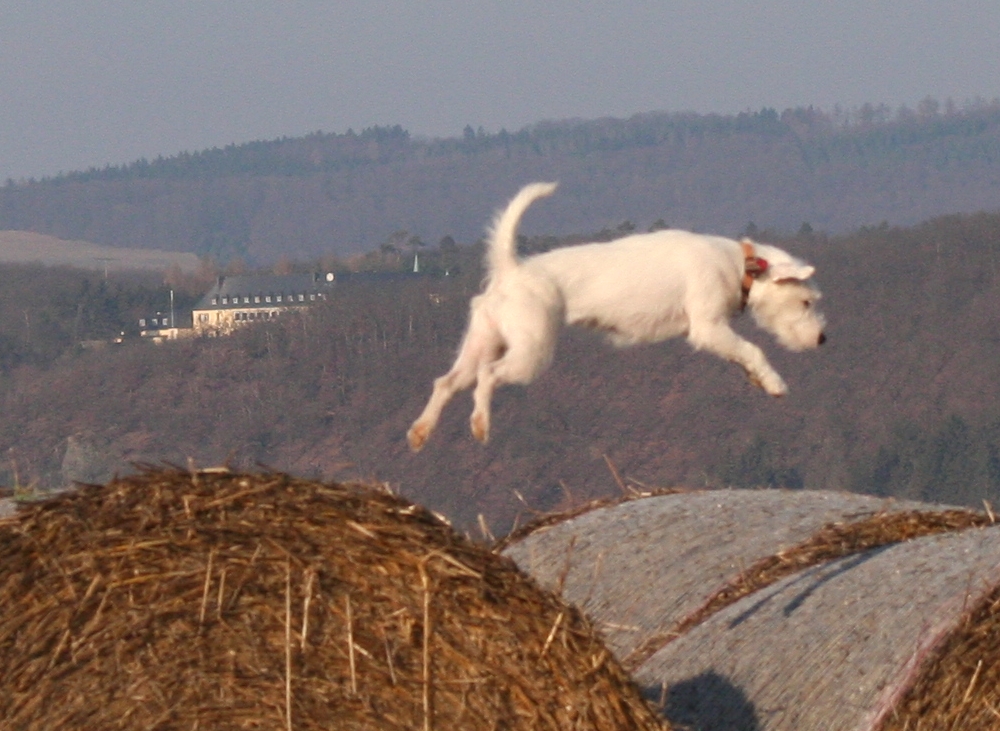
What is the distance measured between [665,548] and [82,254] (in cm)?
8844

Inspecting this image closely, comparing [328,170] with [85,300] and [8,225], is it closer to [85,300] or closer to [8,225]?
[8,225]

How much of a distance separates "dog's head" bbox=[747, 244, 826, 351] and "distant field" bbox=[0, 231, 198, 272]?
68477mm

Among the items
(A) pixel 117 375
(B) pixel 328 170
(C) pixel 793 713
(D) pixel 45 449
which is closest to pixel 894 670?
(C) pixel 793 713

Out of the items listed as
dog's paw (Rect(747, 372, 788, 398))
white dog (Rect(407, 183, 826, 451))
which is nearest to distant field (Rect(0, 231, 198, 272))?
white dog (Rect(407, 183, 826, 451))

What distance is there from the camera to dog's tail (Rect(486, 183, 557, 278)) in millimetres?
7539

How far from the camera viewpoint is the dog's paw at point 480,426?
22.7ft

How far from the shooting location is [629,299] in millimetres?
7766

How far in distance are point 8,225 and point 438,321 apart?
265 ft

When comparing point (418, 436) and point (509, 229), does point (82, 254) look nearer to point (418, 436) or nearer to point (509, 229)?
point (509, 229)

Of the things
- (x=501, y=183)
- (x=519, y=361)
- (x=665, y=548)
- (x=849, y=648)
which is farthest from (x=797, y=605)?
(x=501, y=183)

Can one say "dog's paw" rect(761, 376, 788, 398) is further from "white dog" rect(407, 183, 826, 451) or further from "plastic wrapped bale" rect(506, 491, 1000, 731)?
"plastic wrapped bale" rect(506, 491, 1000, 731)

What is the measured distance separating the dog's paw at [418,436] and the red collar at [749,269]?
175 cm

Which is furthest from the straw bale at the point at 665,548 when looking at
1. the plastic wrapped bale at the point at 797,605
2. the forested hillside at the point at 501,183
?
the forested hillside at the point at 501,183

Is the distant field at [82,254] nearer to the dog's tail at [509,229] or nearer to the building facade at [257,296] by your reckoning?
the building facade at [257,296]
